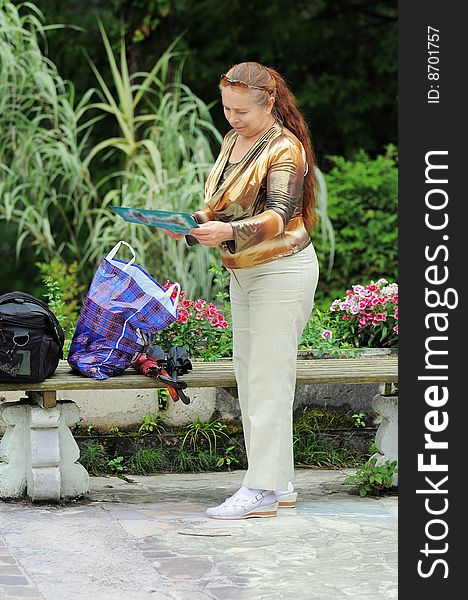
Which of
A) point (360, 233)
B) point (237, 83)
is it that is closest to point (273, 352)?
point (237, 83)

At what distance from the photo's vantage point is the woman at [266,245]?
4762 mm

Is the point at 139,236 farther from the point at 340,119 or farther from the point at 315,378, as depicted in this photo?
the point at 340,119

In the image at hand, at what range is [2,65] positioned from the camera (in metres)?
8.25

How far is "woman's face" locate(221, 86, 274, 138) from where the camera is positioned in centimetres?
477

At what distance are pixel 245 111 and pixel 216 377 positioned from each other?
1.14 meters

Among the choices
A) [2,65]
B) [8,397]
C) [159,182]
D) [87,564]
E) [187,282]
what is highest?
[2,65]

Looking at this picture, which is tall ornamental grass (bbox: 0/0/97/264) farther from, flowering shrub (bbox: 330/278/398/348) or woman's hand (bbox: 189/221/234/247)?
woman's hand (bbox: 189/221/234/247)

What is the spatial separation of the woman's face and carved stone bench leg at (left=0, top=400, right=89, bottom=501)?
1.38m

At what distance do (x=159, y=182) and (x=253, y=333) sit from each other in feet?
10.5

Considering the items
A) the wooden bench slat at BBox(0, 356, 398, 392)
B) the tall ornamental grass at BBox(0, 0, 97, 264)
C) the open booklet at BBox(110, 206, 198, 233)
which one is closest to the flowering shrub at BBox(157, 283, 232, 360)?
the wooden bench slat at BBox(0, 356, 398, 392)

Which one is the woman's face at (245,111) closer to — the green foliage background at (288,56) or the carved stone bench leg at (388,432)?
the carved stone bench leg at (388,432)

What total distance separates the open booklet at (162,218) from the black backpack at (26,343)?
64cm

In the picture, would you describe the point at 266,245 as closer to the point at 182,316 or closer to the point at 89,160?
the point at 182,316

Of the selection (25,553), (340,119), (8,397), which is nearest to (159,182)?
(8,397)
